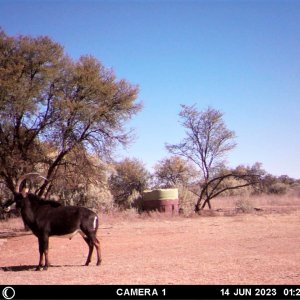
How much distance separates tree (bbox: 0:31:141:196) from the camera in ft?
71.1

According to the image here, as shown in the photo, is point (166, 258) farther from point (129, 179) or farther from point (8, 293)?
point (129, 179)

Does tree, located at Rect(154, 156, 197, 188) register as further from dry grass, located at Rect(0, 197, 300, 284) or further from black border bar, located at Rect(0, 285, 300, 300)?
black border bar, located at Rect(0, 285, 300, 300)

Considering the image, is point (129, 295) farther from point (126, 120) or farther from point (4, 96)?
point (126, 120)

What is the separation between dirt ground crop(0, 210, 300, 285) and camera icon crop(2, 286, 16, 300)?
106cm

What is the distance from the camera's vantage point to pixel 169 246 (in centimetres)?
1545

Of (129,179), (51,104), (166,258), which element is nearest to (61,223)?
(166,258)

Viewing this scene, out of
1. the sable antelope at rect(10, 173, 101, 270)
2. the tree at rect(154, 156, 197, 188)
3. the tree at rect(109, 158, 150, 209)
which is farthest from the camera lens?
the tree at rect(154, 156, 197, 188)

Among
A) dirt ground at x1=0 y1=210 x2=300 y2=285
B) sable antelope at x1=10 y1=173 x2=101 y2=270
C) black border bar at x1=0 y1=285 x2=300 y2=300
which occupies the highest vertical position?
sable antelope at x1=10 y1=173 x2=101 y2=270

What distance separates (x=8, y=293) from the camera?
277 inches

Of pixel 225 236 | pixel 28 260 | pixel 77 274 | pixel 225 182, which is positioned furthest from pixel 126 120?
pixel 225 182

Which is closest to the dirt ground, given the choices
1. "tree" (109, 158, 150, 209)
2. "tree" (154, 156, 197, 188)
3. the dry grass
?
the dry grass

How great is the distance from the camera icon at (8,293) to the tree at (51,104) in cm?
1502

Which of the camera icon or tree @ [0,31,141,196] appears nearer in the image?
the camera icon

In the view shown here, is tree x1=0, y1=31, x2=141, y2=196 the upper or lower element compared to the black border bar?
upper
